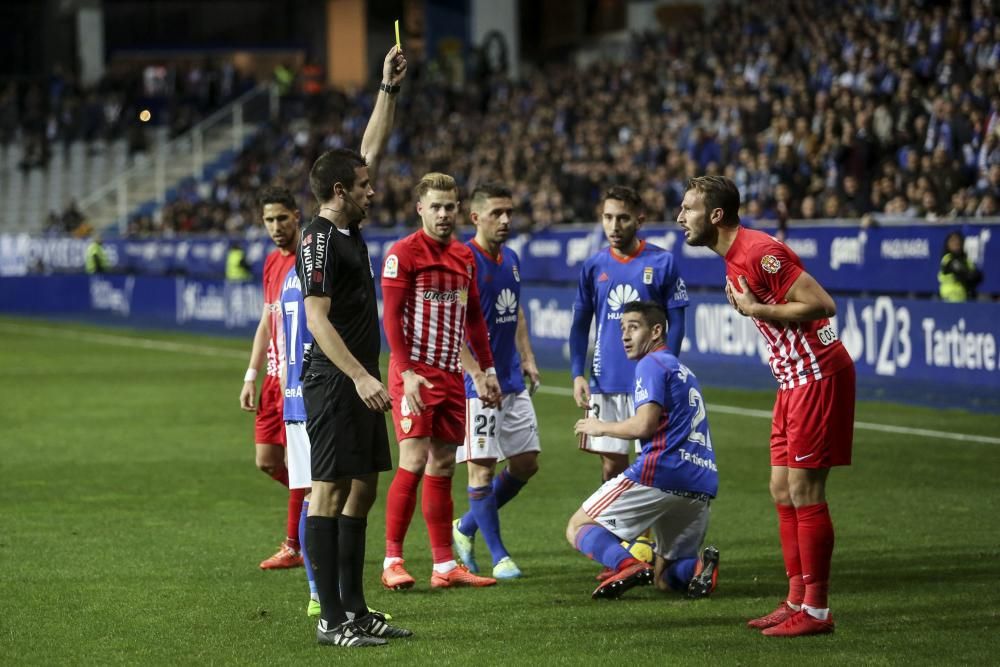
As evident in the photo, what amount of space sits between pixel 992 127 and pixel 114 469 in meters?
12.7

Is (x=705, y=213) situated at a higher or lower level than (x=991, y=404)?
higher

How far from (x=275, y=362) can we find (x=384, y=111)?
198 cm

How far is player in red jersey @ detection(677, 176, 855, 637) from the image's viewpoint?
262 inches

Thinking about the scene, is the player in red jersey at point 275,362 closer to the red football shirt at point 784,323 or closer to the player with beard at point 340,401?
the player with beard at point 340,401

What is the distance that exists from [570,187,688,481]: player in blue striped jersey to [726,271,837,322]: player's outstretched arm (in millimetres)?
1934

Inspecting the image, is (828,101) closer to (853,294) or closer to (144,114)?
(853,294)

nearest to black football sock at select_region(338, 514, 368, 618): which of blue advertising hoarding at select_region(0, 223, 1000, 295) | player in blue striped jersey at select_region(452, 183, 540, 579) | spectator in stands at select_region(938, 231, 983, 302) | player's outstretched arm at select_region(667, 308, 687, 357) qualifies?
player in blue striped jersey at select_region(452, 183, 540, 579)

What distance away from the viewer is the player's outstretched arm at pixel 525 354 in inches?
352

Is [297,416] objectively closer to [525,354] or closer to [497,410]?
[497,410]

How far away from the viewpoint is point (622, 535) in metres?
7.59

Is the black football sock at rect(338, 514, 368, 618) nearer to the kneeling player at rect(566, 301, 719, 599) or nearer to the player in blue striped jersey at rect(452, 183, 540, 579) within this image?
the kneeling player at rect(566, 301, 719, 599)

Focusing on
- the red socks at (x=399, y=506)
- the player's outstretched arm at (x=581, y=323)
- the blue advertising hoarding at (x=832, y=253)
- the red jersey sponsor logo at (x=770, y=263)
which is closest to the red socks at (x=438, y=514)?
the red socks at (x=399, y=506)

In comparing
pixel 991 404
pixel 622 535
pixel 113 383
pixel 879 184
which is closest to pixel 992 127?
pixel 879 184

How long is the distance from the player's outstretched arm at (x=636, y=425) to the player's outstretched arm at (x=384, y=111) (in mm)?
1609
